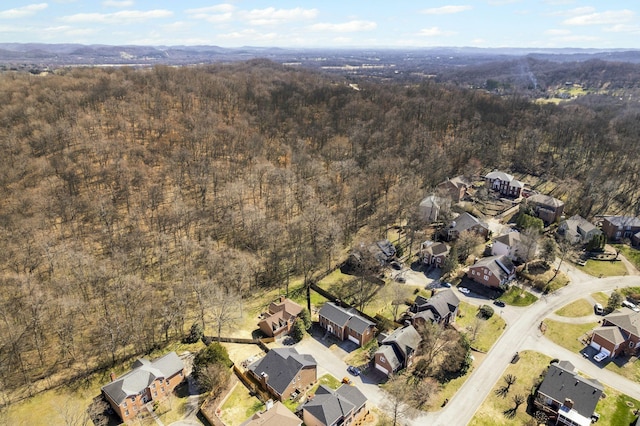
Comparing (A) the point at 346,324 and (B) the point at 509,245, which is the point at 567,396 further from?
(B) the point at 509,245

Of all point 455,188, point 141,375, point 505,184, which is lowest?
point 141,375

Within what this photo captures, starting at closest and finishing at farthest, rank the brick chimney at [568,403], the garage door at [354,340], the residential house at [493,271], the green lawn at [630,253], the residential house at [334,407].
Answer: the residential house at [334,407], the brick chimney at [568,403], the garage door at [354,340], the residential house at [493,271], the green lawn at [630,253]

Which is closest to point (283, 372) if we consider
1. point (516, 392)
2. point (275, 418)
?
point (275, 418)

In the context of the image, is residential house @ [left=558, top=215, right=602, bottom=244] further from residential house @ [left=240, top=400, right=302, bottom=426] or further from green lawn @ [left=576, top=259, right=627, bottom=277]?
residential house @ [left=240, top=400, right=302, bottom=426]

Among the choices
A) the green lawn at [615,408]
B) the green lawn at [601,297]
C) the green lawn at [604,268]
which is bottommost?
the green lawn at [615,408]

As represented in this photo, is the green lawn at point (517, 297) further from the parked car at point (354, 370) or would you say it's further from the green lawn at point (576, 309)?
the parked car at point (354, 370)

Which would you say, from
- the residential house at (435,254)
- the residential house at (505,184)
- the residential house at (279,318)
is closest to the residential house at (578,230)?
the residential house at (505,184)

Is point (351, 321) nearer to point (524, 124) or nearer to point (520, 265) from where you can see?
point (520, 265)
